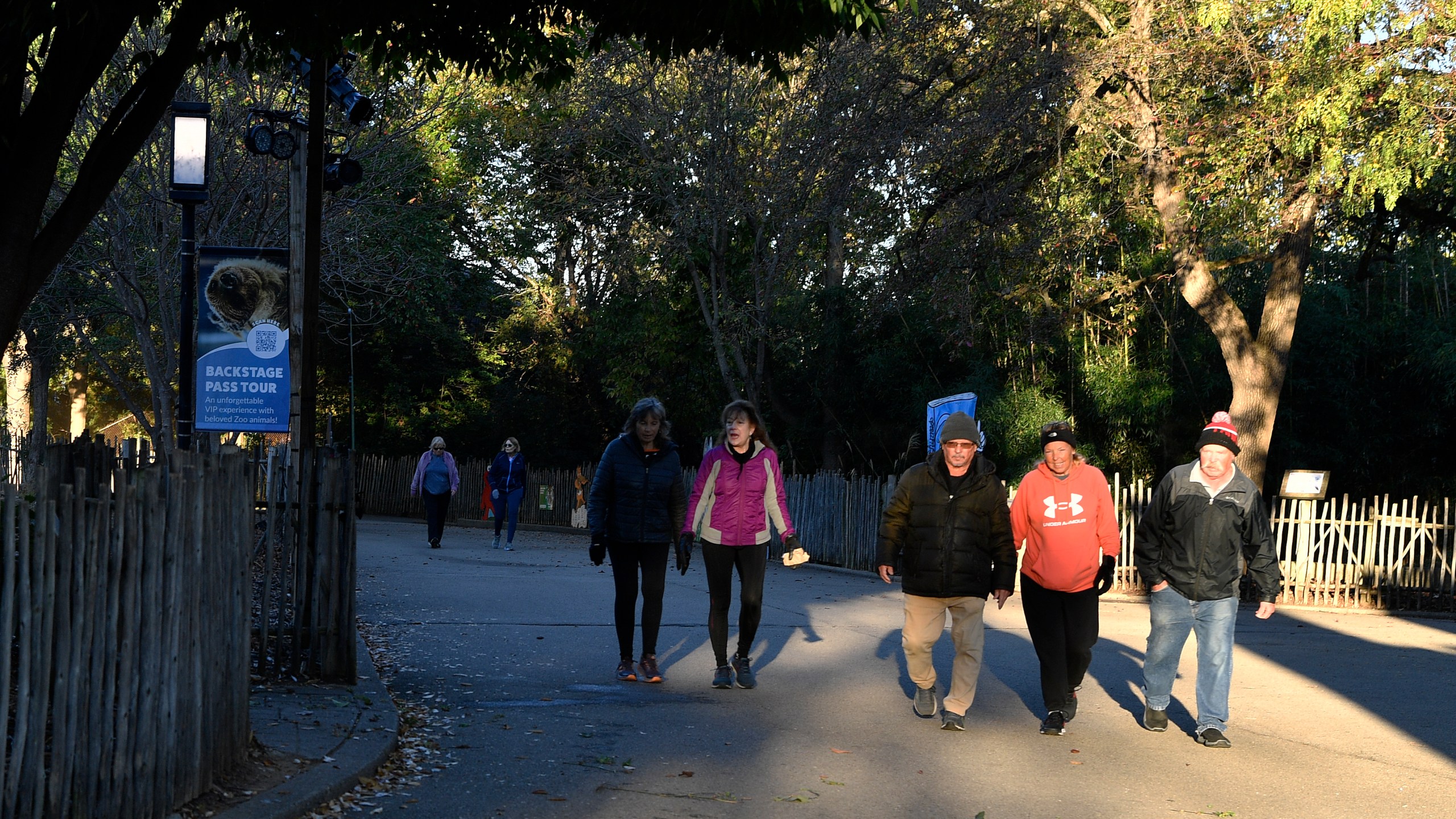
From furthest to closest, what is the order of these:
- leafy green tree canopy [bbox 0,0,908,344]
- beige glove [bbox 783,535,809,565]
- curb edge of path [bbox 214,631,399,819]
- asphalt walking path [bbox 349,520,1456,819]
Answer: beige glove [bbox 783,535,809,565]
leafy green tree canopy [bbox 0,0,908,344]
asphalt walking path [bbox 349,520,1456,819]
curb edge of path [bbox 214,631,399,819]

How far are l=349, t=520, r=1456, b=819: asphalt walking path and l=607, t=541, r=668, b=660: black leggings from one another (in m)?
0.41

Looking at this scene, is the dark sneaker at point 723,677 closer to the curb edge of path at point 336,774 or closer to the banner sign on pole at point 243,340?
the curb edge of path at point 336,774

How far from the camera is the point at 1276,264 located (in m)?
18.5

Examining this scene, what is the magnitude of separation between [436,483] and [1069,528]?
15670mm

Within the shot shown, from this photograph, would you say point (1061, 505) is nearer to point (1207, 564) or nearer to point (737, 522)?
point (1207, 564)

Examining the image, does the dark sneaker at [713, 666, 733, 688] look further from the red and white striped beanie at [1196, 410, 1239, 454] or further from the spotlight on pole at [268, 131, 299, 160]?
the spotlight on pole at [268, 131, 299, 160]

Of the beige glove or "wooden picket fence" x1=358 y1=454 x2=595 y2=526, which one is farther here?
"wooden picket fence" x1=358 y1=454 x2=595 y2=526

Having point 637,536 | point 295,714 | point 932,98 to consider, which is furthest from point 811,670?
point 932,98

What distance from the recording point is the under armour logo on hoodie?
25.2ft

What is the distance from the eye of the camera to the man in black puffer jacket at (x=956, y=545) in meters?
7.74

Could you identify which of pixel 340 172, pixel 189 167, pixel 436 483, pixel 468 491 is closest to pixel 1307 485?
pixel 340 172

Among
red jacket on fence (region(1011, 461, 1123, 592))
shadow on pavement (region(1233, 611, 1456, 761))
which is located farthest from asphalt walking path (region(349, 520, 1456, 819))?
red jacket on fence (region(1011, 461, 1123, 592))

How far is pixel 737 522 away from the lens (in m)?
8.84

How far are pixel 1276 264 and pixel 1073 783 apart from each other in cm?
1365
